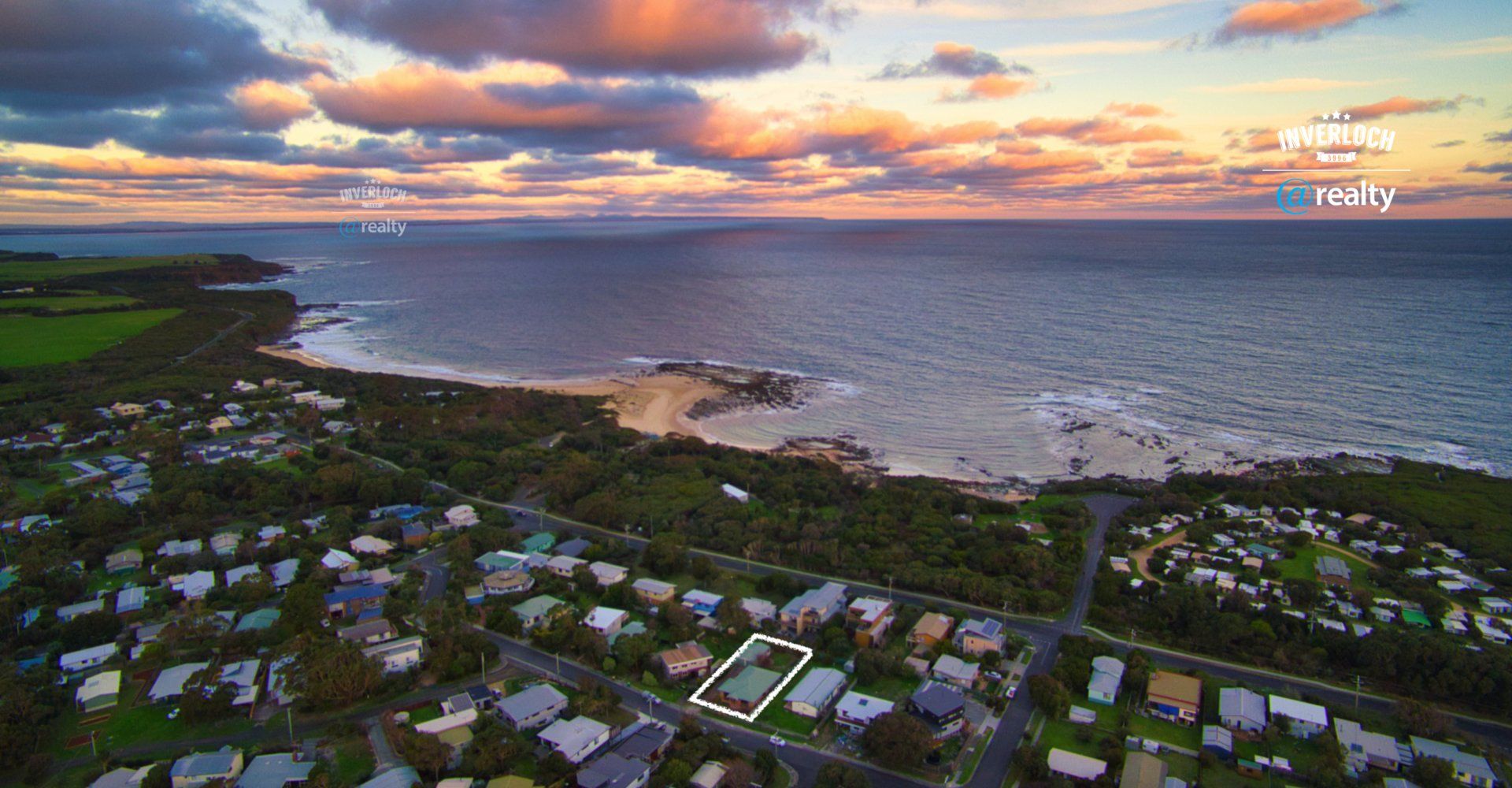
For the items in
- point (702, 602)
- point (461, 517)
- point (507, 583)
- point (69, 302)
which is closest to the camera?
point (702, 602)

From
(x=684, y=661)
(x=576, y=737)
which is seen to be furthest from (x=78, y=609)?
(x=684, y=661)

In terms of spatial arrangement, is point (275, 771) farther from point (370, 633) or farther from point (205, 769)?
point (370, 633)

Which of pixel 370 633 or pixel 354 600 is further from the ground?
pixel 370 633

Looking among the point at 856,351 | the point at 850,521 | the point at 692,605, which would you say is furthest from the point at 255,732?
the point at 856,351

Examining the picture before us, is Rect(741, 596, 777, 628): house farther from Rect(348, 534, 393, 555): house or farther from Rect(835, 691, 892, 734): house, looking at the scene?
Rect(348, 534, 393, 555): house

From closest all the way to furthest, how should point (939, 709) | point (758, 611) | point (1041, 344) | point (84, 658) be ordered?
point (939, 709) → point (84, 658) → point (758, 611) → point (1041, 344)

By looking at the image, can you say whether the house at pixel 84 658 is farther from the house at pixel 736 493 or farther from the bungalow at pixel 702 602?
the house at pixel 736 493

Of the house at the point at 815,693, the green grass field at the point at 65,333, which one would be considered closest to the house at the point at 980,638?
the house at the point at 815,693
